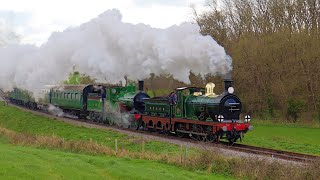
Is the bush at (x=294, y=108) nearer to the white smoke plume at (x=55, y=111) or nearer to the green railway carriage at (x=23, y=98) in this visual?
the white smoke plume at (x=55, y=111)

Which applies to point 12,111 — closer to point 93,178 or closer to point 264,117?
point 264,117

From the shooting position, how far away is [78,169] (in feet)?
49.1

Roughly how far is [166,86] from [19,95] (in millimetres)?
21827

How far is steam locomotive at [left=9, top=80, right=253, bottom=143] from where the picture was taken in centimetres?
2341

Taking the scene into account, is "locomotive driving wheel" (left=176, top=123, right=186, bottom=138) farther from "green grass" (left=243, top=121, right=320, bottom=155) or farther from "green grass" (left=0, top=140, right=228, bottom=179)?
"green grass" (left=0, top=140, right=228, bottom=179)

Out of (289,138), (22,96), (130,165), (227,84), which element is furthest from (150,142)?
(22,96)

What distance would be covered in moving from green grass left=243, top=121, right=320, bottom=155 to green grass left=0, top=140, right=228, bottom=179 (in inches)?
398

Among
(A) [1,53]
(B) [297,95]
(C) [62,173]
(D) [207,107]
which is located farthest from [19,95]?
(C) [62,173]

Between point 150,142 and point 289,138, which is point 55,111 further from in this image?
point 289,138

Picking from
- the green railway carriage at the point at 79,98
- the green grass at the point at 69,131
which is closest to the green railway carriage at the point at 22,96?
the green grass at the point at 69,131

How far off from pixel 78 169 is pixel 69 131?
1713 cm

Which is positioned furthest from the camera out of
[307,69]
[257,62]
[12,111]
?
[12,111]

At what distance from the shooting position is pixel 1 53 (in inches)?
1492

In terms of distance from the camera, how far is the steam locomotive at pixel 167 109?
2341 cm
